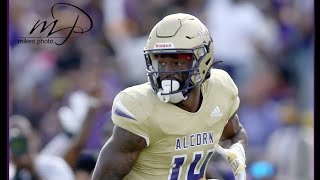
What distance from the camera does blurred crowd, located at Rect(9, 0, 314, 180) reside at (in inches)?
182

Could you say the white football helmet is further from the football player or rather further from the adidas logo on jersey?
the adidas logo on jersey

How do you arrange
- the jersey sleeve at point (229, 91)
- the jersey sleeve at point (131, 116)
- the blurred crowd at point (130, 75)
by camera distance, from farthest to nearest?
the blurred crowd at point (130, 75), the jersey sleeve at point (229, 91), the jersey sleeve at point (131, 116)

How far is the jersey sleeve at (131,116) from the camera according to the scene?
8.68 ft

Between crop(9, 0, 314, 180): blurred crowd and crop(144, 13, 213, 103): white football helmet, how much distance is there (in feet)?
5.88

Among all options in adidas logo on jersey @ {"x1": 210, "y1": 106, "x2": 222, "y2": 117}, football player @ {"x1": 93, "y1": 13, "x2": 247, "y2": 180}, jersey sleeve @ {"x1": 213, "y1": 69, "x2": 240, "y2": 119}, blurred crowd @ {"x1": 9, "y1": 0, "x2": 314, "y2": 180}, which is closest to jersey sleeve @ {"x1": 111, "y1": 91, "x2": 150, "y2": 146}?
football player @ {"x1": 93, "y1": 13, "x2": 247, "y2": 180}

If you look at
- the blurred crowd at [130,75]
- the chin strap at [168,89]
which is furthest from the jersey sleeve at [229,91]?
the blurred crowd at [130,75]

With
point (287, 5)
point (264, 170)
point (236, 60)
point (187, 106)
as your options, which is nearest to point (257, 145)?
point (264, 170)

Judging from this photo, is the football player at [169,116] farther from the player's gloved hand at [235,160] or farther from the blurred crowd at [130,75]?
the blurred crowd at [130,75]

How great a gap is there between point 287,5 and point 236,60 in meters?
0.49

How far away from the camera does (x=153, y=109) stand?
2.71m

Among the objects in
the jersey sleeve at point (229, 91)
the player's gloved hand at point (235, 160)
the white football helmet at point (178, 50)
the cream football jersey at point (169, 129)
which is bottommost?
→ the player's gloved hand at point (235, 160)

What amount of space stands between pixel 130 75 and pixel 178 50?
195cm

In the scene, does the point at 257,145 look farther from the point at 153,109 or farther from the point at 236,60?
the point at 153,109

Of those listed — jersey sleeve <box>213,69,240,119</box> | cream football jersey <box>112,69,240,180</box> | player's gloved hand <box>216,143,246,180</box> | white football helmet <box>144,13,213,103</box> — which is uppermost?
white football helmet <box>144,13,213,103</box>
